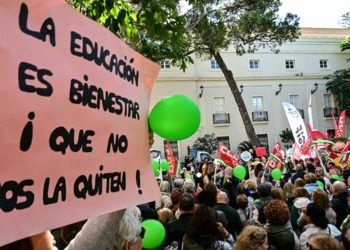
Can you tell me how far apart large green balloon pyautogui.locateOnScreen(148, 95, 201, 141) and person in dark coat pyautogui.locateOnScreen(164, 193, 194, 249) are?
2051 millimetres

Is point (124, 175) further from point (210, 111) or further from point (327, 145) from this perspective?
point (210, 111)

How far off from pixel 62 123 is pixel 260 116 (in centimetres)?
2710

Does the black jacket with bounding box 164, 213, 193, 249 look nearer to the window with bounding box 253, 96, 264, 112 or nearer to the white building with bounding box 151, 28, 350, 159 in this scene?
the white building with bounding box 151, 28, 350, 159

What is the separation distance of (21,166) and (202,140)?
2400 cm

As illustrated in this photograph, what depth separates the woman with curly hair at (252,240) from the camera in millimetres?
2738

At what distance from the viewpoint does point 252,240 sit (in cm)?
275

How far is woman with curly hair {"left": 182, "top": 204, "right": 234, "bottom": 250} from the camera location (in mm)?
3023

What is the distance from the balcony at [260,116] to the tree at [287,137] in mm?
1575

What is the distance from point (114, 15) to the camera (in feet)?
10.7

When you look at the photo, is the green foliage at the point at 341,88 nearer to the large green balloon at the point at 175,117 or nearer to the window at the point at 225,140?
the window at the point at 225,140

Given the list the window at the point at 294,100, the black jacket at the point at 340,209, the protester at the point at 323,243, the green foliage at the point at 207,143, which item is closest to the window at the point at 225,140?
the green foliage at the point at 207,143

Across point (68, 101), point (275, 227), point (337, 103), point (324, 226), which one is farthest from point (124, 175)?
point (337, 103)

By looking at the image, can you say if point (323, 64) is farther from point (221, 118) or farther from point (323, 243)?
point (323, 243)

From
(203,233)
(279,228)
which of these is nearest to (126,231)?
(203,233)
